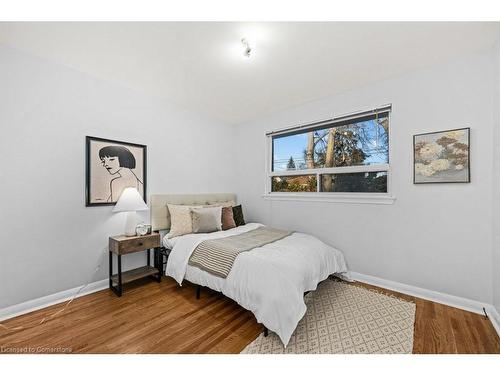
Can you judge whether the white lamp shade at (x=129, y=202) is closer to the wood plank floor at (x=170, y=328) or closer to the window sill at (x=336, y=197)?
the wood plank floor at (x=170, y=328)

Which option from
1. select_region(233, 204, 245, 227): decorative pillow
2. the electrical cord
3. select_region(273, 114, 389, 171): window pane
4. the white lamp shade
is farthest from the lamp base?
select_region(273, 114, 389, 171): window pane

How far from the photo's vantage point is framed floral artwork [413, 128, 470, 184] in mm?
2074

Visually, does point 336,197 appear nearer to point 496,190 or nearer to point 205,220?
point 496,190

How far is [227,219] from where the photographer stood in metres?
3.23

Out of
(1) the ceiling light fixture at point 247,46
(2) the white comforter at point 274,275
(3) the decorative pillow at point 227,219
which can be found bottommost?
(2) the white comforter at point 274,275

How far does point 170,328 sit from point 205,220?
132 centimetres

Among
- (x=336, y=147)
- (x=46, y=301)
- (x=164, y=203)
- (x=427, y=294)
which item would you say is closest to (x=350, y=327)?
(x=427, y=294)

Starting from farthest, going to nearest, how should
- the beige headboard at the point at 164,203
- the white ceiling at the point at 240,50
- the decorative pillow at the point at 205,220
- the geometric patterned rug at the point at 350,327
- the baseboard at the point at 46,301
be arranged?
the beige headboard at the point at 164,203
the decorative pillow at the point at 205,220
the baseboard at the point at 46,301
the white ceiling at the point at 240,50
the geometric patterned rug at the point at 350,327

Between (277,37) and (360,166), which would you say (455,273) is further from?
(277,37)

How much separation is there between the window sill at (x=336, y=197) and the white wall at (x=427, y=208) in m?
0.07

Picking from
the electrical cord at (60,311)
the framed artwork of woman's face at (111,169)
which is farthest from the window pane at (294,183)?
the electrical cord at (60,311)

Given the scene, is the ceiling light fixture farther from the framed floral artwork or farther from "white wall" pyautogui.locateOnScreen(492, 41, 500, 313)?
"white wall" pyautogui.locateOnScreen(492, 41, 500, 313)

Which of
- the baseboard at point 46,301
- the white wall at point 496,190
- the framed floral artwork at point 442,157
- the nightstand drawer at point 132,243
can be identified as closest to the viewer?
the white wall at point 496,190

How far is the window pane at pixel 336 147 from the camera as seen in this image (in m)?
2.72
